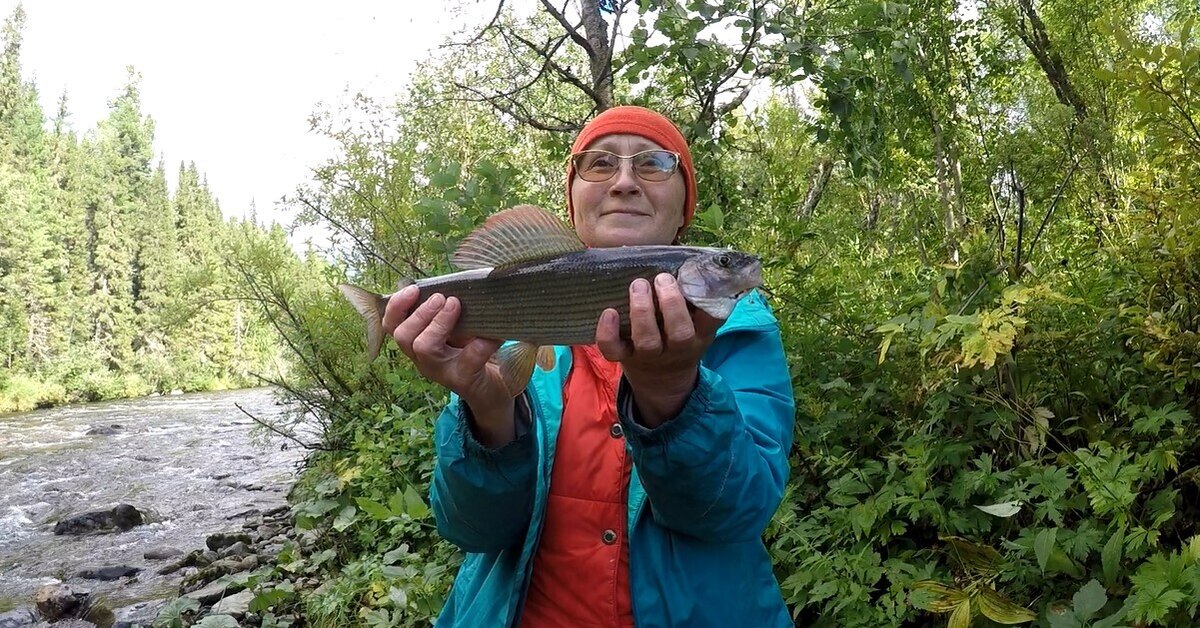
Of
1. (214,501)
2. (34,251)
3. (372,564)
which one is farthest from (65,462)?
(34,251)

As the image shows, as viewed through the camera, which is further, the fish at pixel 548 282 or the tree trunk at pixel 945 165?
the tree trunk at pixel 945 165

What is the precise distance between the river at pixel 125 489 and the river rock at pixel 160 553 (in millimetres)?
109

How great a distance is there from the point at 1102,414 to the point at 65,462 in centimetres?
1782

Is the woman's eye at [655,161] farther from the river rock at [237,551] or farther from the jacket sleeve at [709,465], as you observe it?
the river rock at [237,551]

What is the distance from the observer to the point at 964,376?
313cm

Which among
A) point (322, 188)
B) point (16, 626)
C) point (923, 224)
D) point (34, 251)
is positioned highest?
point (34, 251)

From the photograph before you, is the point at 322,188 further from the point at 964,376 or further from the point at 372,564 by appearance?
the point at 964,376

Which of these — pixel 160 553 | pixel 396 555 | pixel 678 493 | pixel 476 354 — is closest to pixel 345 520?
pixel 396 555

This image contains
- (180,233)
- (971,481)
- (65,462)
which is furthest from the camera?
(180,233)

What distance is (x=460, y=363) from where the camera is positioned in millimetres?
1860

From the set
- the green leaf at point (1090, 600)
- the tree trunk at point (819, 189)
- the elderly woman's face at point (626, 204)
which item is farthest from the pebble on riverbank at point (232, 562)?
the tree trunk at point (819, 189)

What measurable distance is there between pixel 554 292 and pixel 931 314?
1829 millimetres

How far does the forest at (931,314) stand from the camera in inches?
103

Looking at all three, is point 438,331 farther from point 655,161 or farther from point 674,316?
point 655,161
